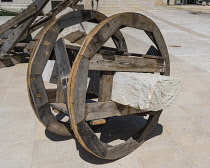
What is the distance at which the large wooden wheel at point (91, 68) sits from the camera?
2.40m

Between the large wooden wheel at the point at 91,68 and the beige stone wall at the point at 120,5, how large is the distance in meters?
19.8

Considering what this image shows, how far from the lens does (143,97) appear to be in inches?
103

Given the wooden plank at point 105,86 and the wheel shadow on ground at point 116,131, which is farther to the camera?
the wheel shadow on ground at point 116,131

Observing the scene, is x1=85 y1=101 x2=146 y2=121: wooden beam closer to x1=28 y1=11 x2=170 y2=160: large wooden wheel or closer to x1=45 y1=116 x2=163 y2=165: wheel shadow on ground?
x1=28 y1=11 x2=170 y2=160: large wooden wheel

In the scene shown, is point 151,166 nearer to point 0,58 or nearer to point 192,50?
point 0,58

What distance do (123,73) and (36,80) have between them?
1.07 m

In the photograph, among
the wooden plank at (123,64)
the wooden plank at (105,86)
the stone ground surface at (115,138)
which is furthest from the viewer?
the stone ground surface at (115,138)

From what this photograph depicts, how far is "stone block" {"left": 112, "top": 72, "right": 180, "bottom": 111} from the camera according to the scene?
2.59 metres

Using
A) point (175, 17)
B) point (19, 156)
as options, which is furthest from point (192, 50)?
point (175, 17)

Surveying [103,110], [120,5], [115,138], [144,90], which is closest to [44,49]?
[103,110]

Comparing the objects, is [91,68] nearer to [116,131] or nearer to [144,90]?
[144,90]

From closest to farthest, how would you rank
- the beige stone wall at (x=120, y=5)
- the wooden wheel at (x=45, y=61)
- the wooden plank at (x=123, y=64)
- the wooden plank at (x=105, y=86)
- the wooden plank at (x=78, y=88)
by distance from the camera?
the wooden plank at (x=78, y=88)
the wooden plank at (x=123, y=64)
the wooden plank at (x=105, y=86)
the wooden wheel at (x=45, y=61)
the beige stone wall at (x=120, y=5)

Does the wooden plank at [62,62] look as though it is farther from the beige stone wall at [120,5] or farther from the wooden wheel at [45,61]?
the beige stone wall at [120,5]

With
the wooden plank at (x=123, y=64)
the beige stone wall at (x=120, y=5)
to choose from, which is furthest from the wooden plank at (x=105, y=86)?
the beige stone wall at (x=120, y=5)
